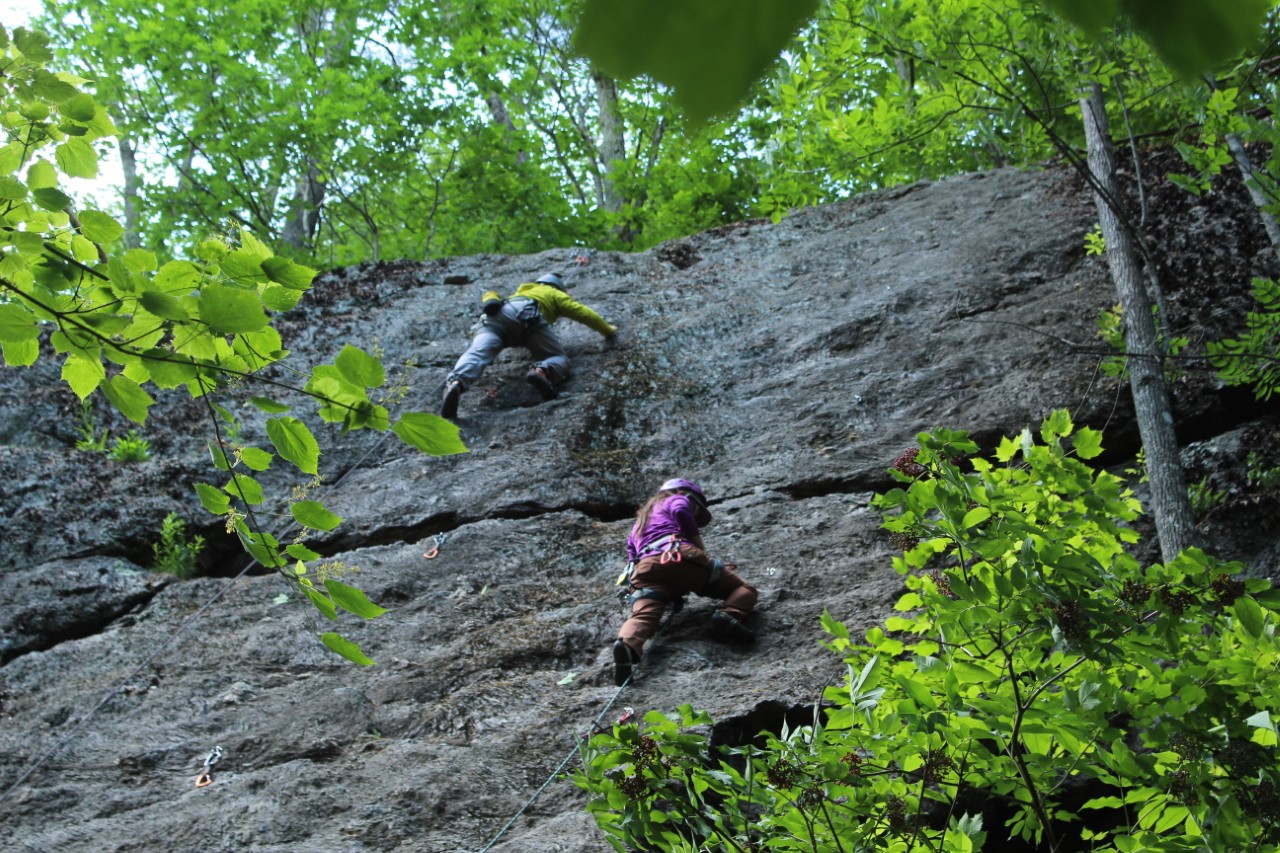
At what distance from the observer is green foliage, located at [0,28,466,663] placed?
1.93m

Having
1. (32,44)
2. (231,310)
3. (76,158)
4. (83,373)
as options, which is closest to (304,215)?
(76,158)

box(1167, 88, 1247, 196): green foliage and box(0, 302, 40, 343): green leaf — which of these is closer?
box(0, 302, 40, 343): green leaf

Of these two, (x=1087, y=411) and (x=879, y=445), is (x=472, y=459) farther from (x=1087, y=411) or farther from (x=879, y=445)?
(x=1087, y=411)

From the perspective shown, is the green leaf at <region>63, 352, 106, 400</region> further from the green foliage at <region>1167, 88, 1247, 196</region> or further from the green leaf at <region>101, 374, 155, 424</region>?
the green foliage at <region>1167, 88, 1247, 196</region>

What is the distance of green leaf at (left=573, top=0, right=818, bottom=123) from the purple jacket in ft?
16.5

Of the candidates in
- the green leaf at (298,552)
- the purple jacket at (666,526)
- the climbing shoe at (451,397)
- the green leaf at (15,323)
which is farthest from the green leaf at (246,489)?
the climbing shoe at (451,397)

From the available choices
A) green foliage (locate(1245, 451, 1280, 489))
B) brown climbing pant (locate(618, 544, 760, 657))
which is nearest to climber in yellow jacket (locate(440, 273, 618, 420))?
brown climbing pant (locate(618, 544, 760, 657))

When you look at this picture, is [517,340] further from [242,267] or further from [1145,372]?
[242,267]

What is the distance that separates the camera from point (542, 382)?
776 cm

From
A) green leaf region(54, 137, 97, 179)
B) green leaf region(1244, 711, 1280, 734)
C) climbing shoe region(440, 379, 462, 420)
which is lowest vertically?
green leaf region(1244, 711, 1280, 734)

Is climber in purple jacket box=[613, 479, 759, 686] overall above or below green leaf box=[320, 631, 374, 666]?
below

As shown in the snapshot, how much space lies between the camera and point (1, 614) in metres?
6.18

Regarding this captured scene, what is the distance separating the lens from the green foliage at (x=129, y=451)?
290 inches

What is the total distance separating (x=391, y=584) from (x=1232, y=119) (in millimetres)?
4783
